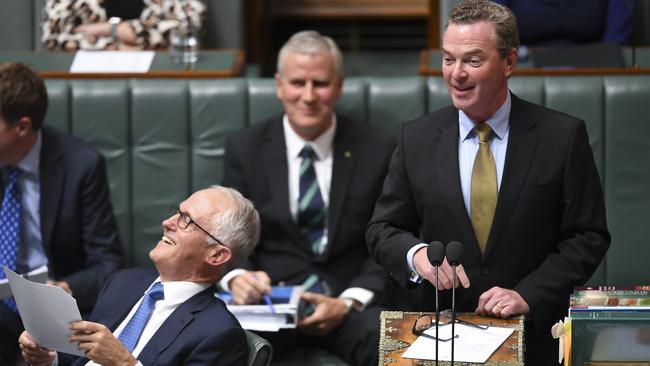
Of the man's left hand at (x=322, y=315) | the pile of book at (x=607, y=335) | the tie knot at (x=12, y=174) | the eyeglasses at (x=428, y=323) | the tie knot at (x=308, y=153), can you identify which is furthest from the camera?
the tie knot at (x=308, y=153)

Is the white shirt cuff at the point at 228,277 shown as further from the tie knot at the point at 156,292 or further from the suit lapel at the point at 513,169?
the suit lapel at the point at 513,169

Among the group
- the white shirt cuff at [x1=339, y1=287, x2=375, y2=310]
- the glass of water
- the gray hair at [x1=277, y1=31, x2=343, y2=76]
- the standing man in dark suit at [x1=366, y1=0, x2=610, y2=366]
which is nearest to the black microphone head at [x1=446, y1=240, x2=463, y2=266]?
the standing man in dark suit at [x1=366, y1=0, x2=610, y2=366]

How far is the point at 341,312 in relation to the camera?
4082 millimetres

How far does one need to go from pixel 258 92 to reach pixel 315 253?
2.31 feet

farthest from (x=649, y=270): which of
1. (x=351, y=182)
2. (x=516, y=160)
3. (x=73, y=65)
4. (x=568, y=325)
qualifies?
(x=73, y=65)

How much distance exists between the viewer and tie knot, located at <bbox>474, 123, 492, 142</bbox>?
325cm

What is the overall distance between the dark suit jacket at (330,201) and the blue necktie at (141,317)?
3.40 ft

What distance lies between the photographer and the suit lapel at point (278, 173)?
4.29 m

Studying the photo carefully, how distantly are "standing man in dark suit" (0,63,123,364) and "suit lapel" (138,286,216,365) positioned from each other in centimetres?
106

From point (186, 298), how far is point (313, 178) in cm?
123

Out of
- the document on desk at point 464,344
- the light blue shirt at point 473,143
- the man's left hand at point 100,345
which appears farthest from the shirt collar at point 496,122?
the man's left hand at point 100,345

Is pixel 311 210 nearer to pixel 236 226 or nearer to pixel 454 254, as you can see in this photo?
pixel 236 226

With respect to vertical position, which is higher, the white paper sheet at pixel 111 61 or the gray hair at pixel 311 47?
the gray hair at pixel 311 47

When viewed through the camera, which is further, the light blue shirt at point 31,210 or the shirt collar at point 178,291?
the light blue shirt at point 31,210
